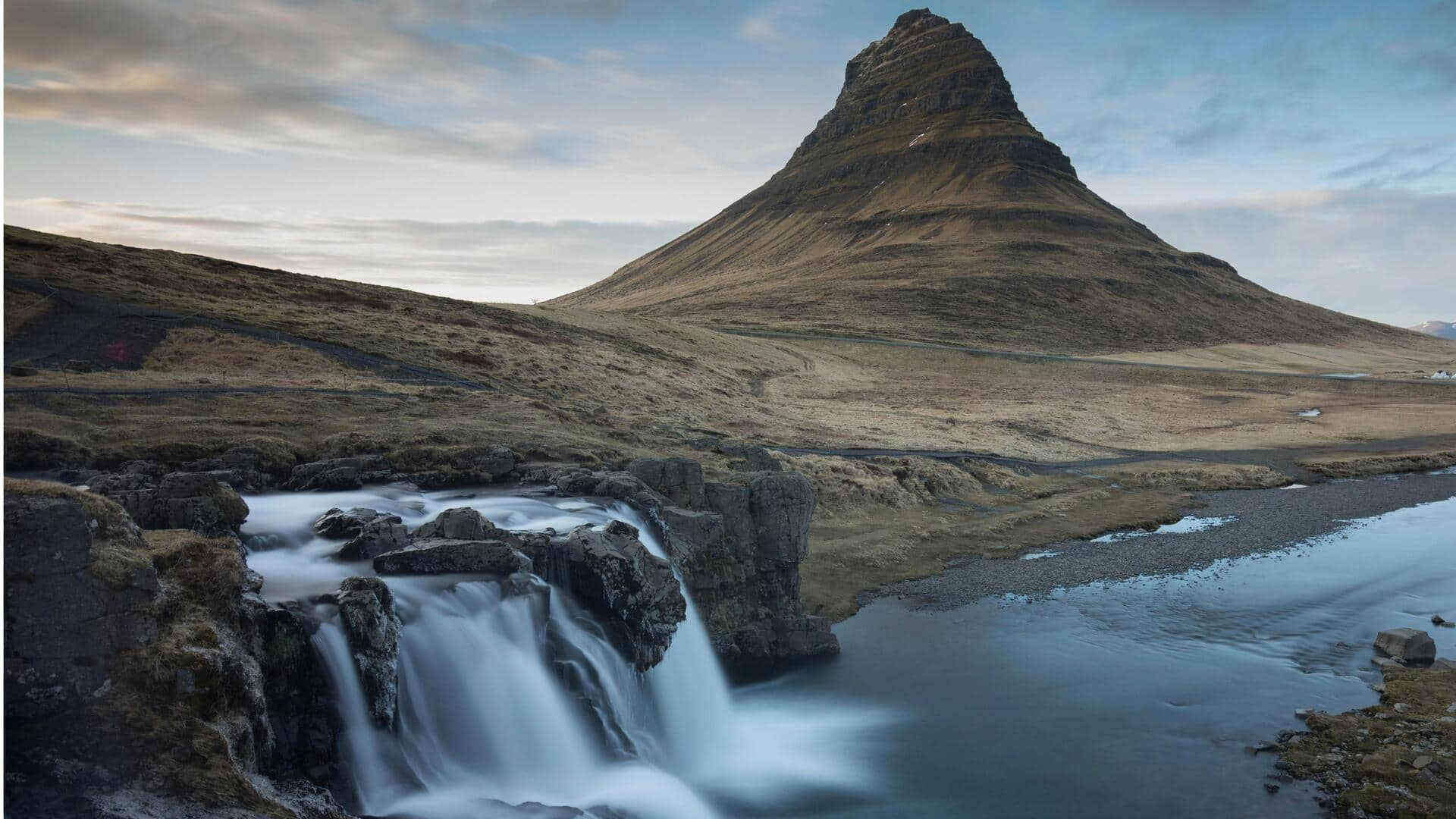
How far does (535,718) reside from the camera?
2047 cm

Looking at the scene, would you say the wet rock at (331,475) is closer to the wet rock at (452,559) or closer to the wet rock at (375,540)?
the wet rock at (375,540)

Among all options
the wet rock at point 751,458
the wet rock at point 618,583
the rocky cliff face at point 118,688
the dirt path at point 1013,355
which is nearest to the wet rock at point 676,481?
the wet rock at point 618,583

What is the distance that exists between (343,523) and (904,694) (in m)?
A: 17.1

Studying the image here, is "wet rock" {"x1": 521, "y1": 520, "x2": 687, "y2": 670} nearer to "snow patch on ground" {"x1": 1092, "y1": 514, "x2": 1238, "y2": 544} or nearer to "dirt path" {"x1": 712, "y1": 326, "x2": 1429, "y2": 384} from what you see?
"snow patch on ground" {"x1": 1092, "y1": 514, "x2": 1238, "y2": 544}

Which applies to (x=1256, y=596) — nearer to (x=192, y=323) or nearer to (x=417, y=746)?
(x=417, y=746)

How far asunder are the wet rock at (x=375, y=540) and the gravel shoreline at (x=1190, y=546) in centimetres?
2058

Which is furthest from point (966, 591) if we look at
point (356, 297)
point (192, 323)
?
point (356, 297)

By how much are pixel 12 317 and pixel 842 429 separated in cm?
5056

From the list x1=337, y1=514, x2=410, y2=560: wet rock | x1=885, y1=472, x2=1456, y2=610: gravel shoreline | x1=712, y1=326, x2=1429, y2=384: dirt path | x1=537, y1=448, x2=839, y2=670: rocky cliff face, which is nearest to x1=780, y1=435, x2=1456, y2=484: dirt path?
x1=885, y1=472, x2=1456, y2=610: gravel shoreline

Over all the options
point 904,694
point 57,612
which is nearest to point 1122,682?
point 904,694

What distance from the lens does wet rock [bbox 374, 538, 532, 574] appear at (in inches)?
859

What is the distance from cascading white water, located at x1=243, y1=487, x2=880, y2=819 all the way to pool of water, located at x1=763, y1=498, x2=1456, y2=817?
222 centimetres

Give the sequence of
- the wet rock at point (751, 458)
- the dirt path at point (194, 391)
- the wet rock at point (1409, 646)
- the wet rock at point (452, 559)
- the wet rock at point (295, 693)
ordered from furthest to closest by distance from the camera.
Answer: the wet rock at point (751, 458) → the dirt path at point (194, 391) → the wet rock at point (1409, 646) → the wet rock at point (452, 559) → the wet rock at point (295, 693)

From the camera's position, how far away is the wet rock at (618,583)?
77.3 feet
